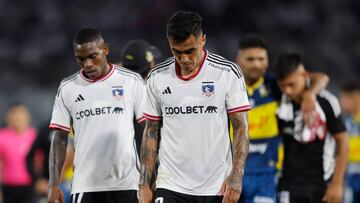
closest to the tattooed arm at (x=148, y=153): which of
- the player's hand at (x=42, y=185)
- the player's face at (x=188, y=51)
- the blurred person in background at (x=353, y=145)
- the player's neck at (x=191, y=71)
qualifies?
the player's neck at (x=191, y=71)

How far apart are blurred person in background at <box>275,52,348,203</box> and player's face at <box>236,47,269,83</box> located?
26 cm

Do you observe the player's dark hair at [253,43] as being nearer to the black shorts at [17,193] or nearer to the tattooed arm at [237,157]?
the tattooed arm at [237,157]

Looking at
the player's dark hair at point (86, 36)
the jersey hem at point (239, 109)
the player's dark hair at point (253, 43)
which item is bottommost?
the jersey hem at point (239, 109)

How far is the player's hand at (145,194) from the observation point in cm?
→ 577

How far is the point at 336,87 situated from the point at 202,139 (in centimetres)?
1262

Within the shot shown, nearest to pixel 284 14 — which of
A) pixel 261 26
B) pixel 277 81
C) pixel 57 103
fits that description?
pixel 261 26

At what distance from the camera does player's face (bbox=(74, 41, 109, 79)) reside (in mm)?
6449

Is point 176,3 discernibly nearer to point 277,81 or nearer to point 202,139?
point 277,81

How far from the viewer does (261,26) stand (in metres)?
19.4

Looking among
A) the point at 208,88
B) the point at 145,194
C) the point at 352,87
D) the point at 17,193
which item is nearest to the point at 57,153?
the point at 145,194

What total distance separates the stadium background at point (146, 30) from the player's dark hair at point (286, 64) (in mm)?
10097

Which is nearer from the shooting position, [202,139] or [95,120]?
[202,139]

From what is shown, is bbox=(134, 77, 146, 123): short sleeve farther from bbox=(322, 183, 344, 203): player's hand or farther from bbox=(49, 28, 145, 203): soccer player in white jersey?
bbox=(322, 183, 344, 203): player's hand

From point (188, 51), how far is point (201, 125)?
1.81ft
